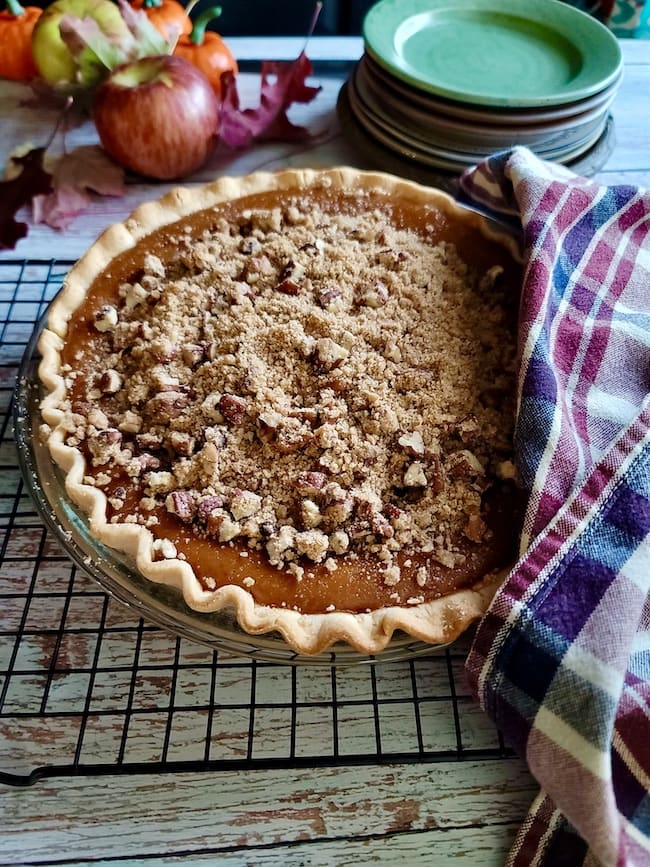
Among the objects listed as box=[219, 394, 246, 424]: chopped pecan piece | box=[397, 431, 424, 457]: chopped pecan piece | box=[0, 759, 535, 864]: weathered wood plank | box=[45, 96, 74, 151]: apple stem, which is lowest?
box=[0, 759, 535, 864]: weathered wood plank

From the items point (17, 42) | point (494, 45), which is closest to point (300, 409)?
point (494, 45)

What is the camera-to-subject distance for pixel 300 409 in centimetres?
104

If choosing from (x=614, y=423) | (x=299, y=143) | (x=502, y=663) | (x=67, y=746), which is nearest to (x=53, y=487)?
(x=67, y=746)

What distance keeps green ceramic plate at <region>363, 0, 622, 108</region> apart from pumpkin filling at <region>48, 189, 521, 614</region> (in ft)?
1.93

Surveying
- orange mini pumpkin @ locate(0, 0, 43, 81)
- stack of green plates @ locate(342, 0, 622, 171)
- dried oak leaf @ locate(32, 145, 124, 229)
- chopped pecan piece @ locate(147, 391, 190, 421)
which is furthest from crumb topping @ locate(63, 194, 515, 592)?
orange mini pumpkin @ locate(0, 0, 43, 81)

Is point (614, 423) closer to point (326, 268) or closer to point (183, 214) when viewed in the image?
point (326, 268)

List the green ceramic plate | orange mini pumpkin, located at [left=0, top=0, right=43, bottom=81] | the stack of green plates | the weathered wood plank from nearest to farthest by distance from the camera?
1. the weathered wood plank
2. the stack of green plates
3. the green ceramic plate
4. orange mini pumpkin, located at [left=0, top=0, right=43, bottom=81]

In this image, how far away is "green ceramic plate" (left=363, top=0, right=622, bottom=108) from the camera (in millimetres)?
1647

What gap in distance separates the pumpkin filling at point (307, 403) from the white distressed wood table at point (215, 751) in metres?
0.14

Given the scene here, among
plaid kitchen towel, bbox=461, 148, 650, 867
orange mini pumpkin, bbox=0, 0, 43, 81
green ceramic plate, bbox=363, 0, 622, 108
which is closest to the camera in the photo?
plaid kitchen towel, bbox=461, 148, 650, 867

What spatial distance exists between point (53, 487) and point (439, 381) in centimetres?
56

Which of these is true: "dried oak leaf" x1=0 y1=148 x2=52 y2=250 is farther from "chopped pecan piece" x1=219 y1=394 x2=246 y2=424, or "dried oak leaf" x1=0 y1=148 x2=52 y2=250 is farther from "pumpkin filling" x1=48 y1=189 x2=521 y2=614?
"chopped pecan piece" x1=219 y1=394 x2=246 y2=424

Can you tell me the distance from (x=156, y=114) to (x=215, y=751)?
4.19ft

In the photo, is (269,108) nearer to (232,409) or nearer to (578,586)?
(232,409)
